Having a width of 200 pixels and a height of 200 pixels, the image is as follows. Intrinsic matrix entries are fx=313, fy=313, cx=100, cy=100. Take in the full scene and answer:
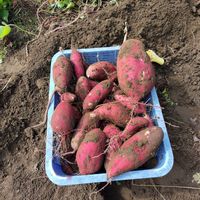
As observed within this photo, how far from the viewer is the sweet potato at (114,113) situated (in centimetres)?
144

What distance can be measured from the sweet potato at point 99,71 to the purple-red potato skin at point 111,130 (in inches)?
11.0

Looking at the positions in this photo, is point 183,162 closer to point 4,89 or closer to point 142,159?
point 142,159

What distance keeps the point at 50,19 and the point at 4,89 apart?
0.66 metres

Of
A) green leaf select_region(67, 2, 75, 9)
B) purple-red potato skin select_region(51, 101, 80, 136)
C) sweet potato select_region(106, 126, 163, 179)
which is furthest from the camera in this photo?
green leaf select_region(67, 2, 75, 9)

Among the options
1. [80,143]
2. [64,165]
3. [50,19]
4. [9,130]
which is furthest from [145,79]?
[50,19]

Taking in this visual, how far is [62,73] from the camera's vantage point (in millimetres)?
1560

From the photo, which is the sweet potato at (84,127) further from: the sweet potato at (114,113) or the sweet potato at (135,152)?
the sweet potato at (135,152)

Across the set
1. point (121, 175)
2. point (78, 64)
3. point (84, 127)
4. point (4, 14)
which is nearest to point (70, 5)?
point (4, 14)

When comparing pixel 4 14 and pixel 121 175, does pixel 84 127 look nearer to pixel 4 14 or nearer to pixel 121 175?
pixel 121 175

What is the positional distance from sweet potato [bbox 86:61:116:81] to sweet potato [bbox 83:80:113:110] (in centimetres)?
11

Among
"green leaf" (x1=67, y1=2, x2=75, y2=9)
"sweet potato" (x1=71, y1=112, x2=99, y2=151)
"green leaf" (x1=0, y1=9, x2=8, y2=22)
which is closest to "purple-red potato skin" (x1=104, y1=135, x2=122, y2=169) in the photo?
"sweet potato" (x1=71, y1=112, x2=99, y2=151)

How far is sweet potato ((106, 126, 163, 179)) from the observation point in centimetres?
130

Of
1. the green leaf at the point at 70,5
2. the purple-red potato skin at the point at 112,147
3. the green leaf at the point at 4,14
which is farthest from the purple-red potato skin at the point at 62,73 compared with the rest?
the green leaf at the point at 4,14

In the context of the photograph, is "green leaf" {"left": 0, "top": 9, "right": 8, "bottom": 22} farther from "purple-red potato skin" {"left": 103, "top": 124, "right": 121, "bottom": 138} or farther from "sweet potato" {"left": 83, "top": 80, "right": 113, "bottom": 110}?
"purple-red potato skin" {"left": 103, "top": 124, "right": 121, "bottom": 138}
